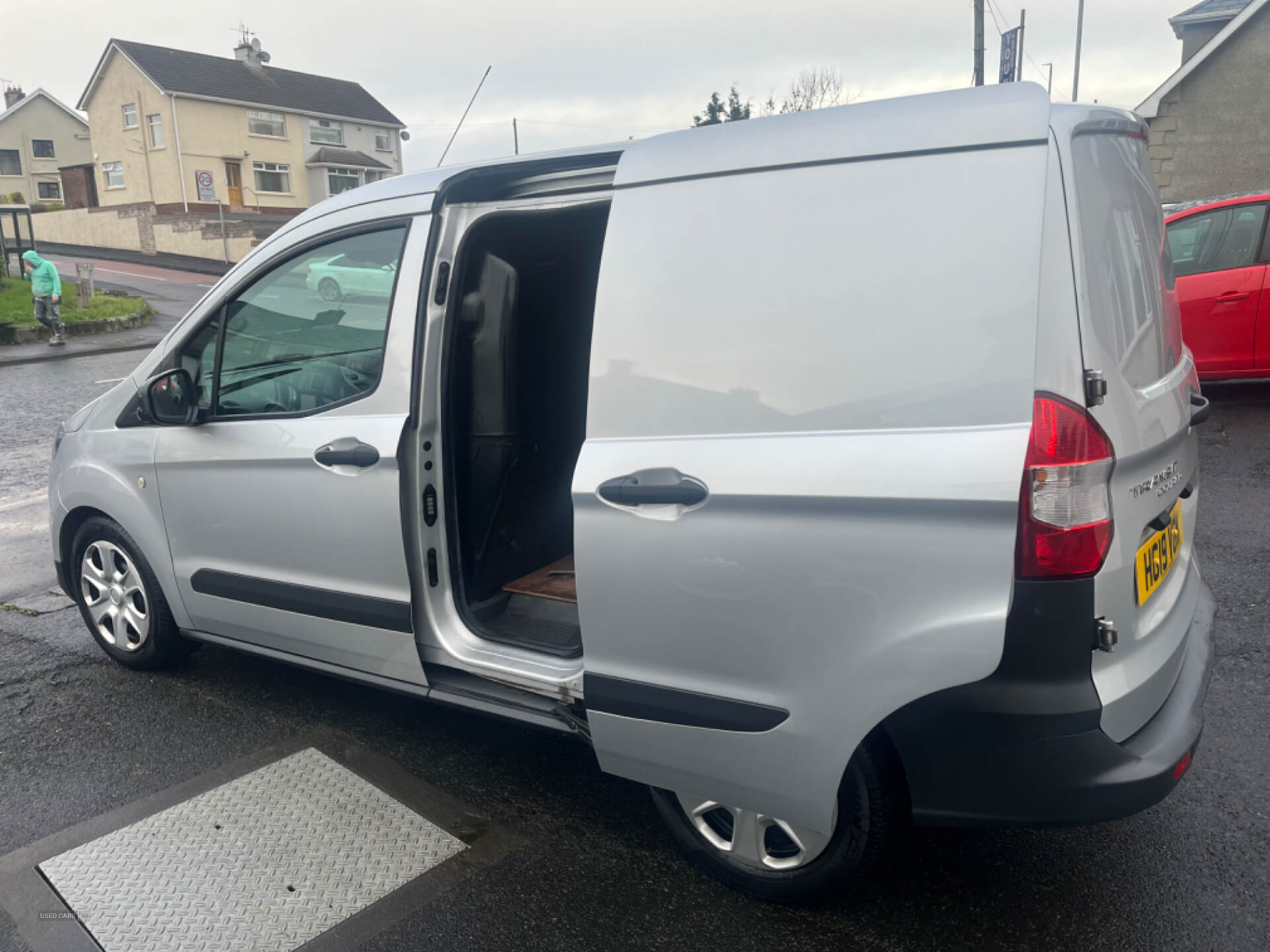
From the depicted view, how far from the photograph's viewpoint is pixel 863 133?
2.15m

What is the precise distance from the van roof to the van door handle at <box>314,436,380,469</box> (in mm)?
1125

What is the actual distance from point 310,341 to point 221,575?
0.93 metres

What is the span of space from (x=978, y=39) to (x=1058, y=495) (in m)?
22.1

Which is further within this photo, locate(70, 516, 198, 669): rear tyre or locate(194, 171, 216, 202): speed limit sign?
locate(194, 171, 216, 202): speed limit sign

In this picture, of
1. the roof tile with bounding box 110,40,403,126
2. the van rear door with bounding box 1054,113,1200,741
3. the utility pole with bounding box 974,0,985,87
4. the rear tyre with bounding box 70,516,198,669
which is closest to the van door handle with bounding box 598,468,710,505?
the van rear door with bounding box 1054,113,1200,741

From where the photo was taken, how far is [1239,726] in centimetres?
330

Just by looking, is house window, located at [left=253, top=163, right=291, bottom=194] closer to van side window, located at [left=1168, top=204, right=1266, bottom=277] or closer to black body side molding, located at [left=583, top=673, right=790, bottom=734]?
van side window, located at [left=1168, top=204, right=1266, bottom=277]

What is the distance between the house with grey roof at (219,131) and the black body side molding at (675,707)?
145 feet

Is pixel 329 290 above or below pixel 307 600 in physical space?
above

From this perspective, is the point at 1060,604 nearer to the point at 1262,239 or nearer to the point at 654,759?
the point at 654,759

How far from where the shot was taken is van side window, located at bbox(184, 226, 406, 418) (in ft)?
10.3

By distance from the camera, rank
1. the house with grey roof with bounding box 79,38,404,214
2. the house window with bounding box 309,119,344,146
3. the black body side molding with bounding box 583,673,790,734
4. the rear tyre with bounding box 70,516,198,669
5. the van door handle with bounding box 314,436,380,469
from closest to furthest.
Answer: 1. the black body side molding with bounding box 583,673,790,734
2. the van door handle with bounding box 314,436,380,469
3. the rear tyre with bounding box 70,516,198,669
4. the house with grey roof with bounding box 79,38,404,214
5. the house window with bounding box 309,119,344,146

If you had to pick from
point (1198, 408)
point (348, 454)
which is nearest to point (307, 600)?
point (348, 454)

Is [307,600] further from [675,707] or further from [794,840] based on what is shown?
[794,840]
